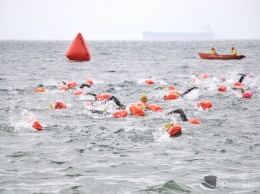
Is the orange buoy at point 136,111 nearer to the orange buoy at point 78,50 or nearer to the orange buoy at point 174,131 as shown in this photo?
the orange buoy at point 174,131

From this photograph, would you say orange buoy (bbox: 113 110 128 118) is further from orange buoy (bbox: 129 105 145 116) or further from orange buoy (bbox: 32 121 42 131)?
orange buoy (bbox: 32 121 42 131)

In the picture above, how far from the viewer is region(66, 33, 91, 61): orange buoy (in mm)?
31859

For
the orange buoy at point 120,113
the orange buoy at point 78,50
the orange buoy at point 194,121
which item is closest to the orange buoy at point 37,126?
the orange buoy at point 120,113

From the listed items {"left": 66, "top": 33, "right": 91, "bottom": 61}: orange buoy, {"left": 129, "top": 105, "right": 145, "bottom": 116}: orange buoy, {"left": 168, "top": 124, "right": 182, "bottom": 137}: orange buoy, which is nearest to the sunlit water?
{"left": 168, "top": 124, "right": 182, "bottom": 137}: orange buoy

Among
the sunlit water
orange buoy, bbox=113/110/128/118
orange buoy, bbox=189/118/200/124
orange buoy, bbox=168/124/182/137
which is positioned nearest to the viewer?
the sunlit water

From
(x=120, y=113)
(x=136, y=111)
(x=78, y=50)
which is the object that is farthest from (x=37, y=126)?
(x=78, y=50)

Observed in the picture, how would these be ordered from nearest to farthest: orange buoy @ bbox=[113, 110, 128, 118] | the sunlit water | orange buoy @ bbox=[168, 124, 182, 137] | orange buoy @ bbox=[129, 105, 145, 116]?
the sunlit water, orange buoy @ bbox=[168, 124, 182, 137], orange buoy @ bbox=[113, 110, 128, 118], orange buoy @ bbox=[129, 105, 145, 116]

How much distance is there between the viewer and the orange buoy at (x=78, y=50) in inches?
1254

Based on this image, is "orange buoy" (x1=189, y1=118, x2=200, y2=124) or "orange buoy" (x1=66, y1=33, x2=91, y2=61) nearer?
"orange buoy" (x1=189, y1=118, x2=200, y2=124)

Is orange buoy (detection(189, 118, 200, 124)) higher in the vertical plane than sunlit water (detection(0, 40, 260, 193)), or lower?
higher

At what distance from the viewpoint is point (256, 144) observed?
378 inches

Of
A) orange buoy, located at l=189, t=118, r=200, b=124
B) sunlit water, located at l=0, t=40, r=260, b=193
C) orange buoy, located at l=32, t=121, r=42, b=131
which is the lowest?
sunlit water, located at l=0, t=40, r=260, b=193

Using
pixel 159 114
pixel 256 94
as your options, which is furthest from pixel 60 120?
pixel 256 94

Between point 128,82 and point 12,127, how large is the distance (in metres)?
13.3
